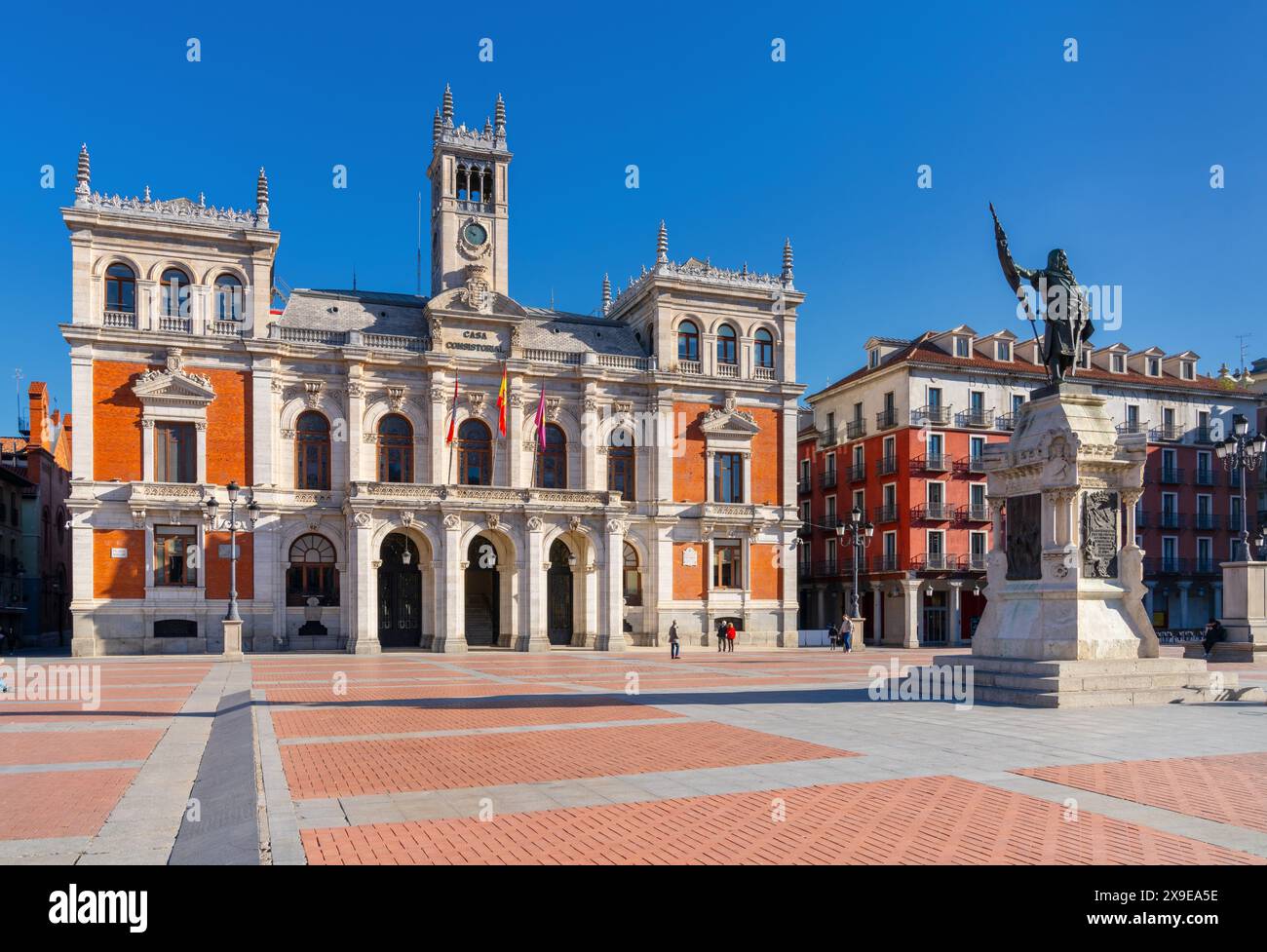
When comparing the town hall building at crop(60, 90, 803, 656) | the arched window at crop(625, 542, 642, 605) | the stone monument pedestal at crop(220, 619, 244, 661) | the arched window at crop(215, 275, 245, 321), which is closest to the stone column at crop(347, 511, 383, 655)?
the town hall building at crop(60, 90, 803, 656)

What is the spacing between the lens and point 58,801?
34.2ft

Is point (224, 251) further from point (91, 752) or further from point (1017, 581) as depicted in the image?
point (1017, 581)

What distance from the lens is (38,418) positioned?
62.2 metres

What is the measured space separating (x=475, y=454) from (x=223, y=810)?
36.9 m

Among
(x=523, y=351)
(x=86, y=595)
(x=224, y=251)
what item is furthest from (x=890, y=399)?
(x=86, y=595)

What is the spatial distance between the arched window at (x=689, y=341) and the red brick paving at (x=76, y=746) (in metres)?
37.0

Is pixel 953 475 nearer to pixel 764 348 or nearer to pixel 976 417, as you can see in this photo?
pixel 976 417

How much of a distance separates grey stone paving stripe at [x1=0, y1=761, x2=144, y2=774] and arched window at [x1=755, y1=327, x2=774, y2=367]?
41.6m

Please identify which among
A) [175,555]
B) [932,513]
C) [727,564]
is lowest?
[727,564]

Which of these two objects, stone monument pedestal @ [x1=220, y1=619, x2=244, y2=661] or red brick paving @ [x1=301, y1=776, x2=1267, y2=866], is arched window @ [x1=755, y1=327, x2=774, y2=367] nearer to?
stone monument pedestal @ [x1=220, y1=619, x2=244, y2=661]

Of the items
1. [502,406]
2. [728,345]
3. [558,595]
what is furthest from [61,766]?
[728,345]

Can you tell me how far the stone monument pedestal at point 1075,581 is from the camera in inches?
713

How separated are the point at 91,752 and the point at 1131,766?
13.9m

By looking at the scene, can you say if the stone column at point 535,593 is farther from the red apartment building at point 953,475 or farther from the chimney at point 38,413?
the chimney at point 38,413
